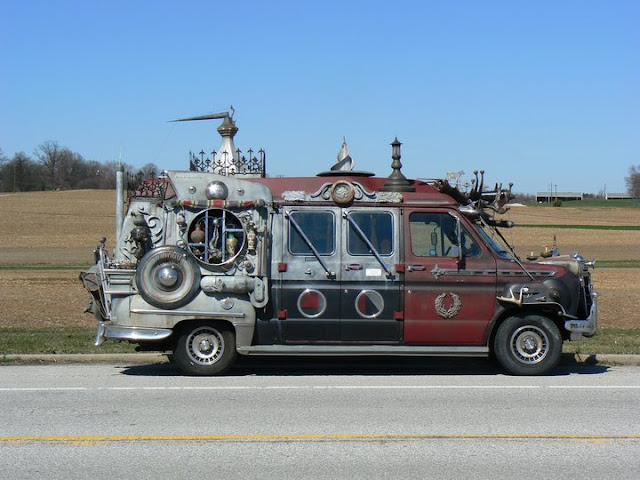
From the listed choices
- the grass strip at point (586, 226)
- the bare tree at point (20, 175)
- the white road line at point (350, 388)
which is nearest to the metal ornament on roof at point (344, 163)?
the white road line at point (350, 388)

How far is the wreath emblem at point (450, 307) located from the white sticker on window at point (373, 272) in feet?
2.50

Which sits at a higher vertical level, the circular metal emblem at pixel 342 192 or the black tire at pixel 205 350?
the circular metal emblem at pixel 342 192

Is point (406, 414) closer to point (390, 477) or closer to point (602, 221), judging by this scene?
point (390, 477)

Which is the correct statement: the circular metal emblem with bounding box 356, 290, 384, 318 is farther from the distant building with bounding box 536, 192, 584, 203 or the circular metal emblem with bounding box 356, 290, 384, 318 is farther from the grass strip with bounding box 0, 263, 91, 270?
the distant building with bounding box 536, 192, 584, 203

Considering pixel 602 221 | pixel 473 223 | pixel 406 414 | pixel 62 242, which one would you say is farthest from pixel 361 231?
pixel 602 221

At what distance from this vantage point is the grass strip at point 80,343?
11789 millimetres

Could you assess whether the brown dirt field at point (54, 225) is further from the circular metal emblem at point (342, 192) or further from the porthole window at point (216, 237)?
the circular metal emblem at point (342, 192)

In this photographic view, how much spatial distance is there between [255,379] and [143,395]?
1611mm

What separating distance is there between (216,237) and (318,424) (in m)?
3.47

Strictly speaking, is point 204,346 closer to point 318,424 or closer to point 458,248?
point 318,424

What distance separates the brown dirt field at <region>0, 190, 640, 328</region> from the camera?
722 inches

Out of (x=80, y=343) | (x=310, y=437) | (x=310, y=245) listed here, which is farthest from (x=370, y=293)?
(x=80, y=343)

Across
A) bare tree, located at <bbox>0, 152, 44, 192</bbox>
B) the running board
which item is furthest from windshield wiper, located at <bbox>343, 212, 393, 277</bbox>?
bare tree, located at <bbox>0, 152, 44, 192</bbox>

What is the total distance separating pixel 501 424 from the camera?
762 centimetres
